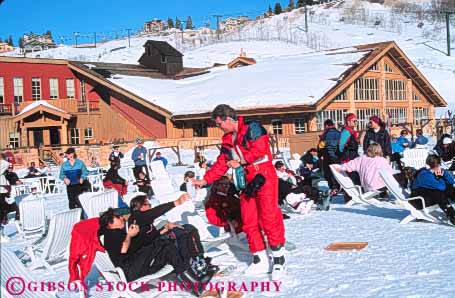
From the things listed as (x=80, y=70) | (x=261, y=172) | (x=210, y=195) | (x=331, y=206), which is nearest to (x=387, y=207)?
(x=331, y=206)

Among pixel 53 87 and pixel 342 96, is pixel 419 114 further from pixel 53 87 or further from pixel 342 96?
pixel 53 87

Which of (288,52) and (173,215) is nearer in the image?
(173,215)

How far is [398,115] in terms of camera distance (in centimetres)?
3675

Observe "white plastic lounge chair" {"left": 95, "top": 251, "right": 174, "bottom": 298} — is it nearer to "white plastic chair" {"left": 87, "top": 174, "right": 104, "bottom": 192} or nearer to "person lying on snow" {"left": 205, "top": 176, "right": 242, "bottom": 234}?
"person lying on snow" {"left": 205, "top": 176, "right": 242, "bottom": 234}

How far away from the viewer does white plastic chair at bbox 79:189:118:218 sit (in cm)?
748

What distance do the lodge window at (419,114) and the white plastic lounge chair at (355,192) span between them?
1171 inches

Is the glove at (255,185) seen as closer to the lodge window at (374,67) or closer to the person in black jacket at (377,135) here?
the person in black jacket at (377,135)

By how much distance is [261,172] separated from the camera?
5.69 metres

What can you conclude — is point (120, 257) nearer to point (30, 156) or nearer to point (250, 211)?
point (250, 211)

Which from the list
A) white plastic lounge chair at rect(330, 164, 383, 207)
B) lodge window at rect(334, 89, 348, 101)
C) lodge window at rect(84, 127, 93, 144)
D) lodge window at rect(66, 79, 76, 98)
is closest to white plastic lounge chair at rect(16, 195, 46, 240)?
white plastic lounge chair at rect(330, 164, 383, 207)

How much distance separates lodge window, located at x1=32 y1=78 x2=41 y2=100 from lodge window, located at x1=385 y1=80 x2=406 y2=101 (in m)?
20.7

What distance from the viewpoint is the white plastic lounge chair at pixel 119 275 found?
5094 mm

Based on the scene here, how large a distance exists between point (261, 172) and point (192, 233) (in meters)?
0.83

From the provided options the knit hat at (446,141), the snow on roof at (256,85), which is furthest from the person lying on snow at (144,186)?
the snow on roof at (256,85)
